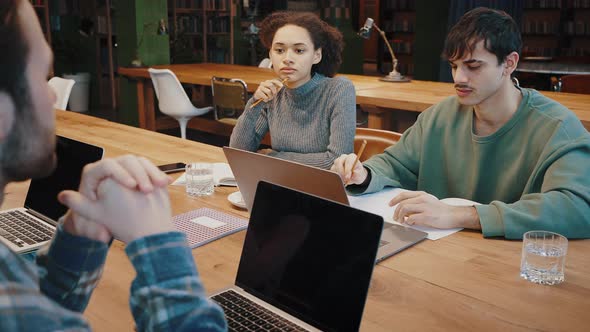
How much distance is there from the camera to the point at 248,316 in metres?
1.03

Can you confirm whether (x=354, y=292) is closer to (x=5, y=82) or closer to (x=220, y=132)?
(x=5, y=82)

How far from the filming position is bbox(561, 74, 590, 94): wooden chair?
4367mm

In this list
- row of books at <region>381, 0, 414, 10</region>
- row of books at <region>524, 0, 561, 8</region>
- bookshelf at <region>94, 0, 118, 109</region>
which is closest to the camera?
bookshelf at <region>94, 0, 118, 109</region>

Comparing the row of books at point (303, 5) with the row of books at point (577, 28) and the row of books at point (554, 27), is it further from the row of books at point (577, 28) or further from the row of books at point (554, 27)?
the row of books at point (577, 28)

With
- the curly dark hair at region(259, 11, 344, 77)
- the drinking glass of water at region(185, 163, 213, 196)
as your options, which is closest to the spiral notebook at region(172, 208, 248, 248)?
the drinking glass of water at region(185, 163, 213, 196)

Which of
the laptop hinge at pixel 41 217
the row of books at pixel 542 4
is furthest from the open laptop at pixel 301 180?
the row of books at pixel 542 4

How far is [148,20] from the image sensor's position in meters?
6.27

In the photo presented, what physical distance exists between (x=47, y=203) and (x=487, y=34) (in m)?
1.33

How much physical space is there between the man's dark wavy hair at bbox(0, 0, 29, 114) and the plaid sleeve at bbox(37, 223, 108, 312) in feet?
0.90

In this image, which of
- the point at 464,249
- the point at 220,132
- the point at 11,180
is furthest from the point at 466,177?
the point at 220,132

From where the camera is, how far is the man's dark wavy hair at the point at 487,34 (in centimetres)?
174

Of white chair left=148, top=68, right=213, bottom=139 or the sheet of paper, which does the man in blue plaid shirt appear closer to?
the sheet of paper

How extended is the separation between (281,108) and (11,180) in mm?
1915

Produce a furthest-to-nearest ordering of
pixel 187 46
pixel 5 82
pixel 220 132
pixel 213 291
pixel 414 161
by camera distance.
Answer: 1. pixel 187 46
2. pixel 220 132
3. pixel 414 161
4. pixel 213 291
5. pixel 5 82
